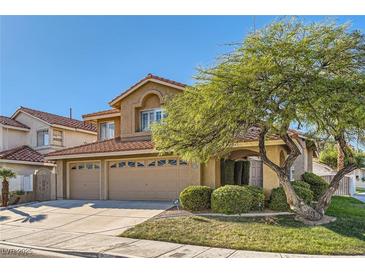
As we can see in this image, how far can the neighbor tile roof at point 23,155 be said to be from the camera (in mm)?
23356

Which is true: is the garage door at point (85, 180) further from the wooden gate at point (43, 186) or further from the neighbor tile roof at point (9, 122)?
the neighbor tile roof at point (9, 122)

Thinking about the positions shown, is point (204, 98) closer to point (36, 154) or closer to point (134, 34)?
point (134, 34)

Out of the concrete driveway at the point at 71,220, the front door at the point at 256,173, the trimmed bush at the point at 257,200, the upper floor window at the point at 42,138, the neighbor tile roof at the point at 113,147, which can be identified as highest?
the upper floor window at the point at 42,138

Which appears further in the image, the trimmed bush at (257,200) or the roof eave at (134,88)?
the roof eave at (134,88)

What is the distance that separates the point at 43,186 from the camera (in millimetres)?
22297

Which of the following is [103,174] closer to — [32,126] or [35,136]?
[35,136]

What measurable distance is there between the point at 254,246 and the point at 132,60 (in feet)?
36.9

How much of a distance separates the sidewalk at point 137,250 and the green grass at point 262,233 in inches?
15.8

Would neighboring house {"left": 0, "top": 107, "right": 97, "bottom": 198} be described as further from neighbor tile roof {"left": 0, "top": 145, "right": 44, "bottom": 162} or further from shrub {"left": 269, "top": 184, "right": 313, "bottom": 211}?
shrub {"left": 269, "top": 184, "right": 313, "bottom": 211}

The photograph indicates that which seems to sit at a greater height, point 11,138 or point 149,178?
point 11,138

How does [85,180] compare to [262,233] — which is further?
[85,180]

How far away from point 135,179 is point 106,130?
6.15m

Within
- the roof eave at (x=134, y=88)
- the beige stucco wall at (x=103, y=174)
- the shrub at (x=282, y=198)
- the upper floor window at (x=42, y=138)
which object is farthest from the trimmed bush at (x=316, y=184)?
the upper floor window at (x=42, y=138)

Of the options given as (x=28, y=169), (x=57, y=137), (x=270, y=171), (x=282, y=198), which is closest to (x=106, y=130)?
(x=57, y=137)
